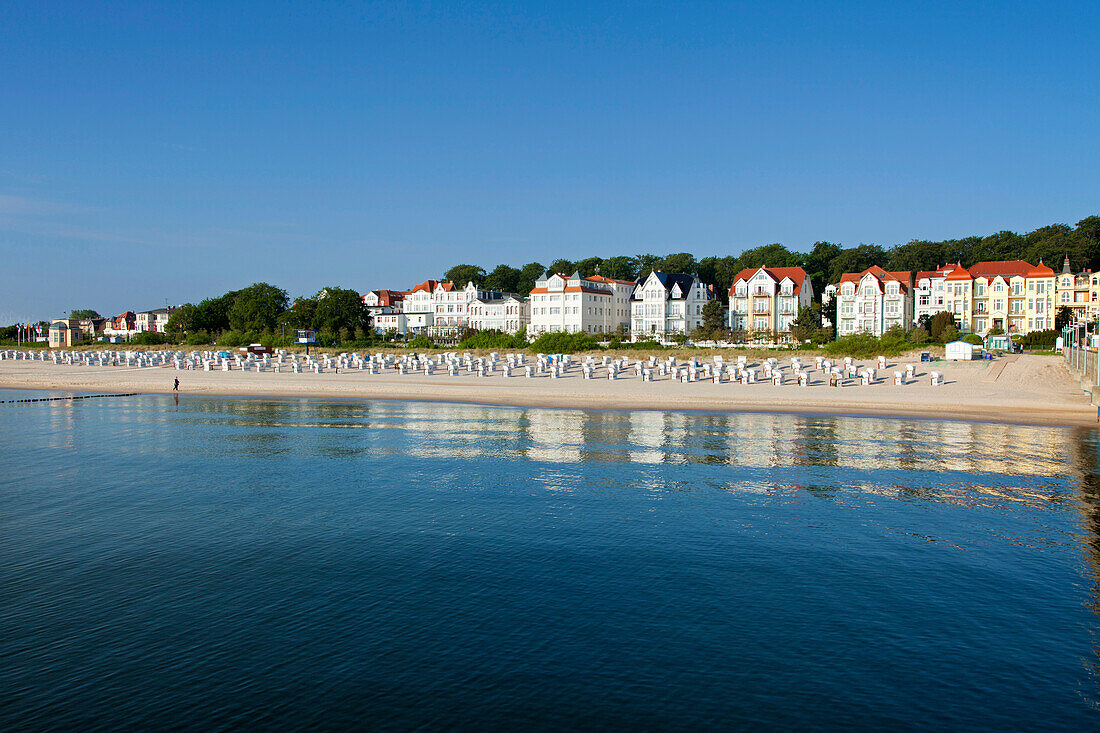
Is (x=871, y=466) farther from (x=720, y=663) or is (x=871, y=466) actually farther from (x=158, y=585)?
(x=158, y=585)

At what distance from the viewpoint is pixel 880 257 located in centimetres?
9938

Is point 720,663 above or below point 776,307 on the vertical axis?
below

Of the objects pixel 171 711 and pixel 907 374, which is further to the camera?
pixel 907 374

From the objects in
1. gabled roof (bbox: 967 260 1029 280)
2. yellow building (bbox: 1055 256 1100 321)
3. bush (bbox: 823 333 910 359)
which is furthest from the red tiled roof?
yellow building (bbox: 1055 256 1100 321)

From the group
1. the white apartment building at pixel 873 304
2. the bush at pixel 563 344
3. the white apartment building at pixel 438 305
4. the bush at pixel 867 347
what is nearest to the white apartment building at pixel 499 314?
the white apartment building at pixel 438 305

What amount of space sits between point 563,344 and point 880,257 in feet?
195

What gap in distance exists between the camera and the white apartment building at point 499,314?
100m

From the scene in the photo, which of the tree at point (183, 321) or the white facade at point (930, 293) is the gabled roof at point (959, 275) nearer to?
the white facade at point (930, 293)

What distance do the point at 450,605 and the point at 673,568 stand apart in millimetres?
3563

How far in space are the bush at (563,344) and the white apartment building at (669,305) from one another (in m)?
23.9

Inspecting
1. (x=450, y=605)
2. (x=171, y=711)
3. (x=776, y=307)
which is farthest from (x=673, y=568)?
(x=776, y=307)

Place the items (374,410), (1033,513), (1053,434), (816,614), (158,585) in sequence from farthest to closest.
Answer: (374,410) < (1053,434) < (1033,513) < (158,585) < (816,614)

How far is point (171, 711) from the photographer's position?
7.24m

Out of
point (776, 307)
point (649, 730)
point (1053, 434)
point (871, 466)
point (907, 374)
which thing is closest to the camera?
point (649, 730)
